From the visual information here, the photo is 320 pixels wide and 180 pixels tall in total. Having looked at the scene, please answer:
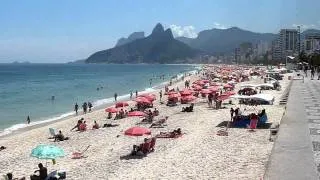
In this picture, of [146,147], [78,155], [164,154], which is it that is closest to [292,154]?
[164,154]

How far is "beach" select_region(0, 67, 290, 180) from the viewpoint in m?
15.3

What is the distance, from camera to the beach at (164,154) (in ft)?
50.2

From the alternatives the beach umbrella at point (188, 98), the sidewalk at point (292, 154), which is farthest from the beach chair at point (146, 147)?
the beach umbrella at point (188, 98)

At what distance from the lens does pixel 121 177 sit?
15125mm

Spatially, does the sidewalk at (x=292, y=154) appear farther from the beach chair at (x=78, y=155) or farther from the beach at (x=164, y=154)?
the beach chair at (x=78, y=155)

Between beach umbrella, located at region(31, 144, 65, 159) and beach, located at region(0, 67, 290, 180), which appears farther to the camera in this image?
beach, located at region(0, 67, 290, 180)

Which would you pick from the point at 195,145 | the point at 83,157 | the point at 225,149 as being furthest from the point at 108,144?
the point at 225,149

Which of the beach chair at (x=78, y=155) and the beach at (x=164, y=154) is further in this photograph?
the beach chair at (x=78, y=155)

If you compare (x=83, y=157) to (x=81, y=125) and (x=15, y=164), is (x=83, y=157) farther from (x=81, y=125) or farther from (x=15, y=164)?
(x=81, y=125)

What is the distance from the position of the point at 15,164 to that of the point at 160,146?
587cm

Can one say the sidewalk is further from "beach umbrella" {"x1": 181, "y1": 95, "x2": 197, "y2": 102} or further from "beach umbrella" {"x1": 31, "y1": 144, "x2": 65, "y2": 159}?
"beach umbrella" {"x1": 181, "y1": 95, "x2": 197, "y2": 102}

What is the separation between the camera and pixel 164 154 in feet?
59.8

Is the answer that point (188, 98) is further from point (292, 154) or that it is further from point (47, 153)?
point (47, 153)

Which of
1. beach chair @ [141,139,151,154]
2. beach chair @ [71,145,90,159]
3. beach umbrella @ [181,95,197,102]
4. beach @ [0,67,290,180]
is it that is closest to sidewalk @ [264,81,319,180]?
beach @ [0,67,290,180]
